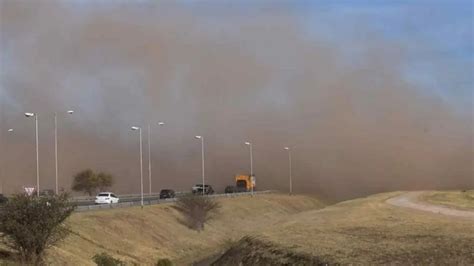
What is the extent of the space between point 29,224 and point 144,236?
2584 centimetres

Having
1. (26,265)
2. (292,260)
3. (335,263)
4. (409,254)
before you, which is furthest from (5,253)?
(409,254)

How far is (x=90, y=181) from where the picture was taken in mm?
135750

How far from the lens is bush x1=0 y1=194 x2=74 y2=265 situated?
37469 millimetres

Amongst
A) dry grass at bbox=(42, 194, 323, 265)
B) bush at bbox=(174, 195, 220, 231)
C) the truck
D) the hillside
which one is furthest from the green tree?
the hillside

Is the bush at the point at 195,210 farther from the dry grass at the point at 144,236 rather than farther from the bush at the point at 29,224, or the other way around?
the bush at the point at 29,224

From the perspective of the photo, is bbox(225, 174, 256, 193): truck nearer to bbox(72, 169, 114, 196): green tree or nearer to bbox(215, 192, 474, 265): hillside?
bbox(72, 169, 114, 196): green tree

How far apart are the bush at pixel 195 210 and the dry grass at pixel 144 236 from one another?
1006 millimetres

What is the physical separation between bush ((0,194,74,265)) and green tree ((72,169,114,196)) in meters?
98.2

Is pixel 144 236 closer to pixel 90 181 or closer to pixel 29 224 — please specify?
pixel 29 224

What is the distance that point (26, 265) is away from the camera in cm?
3538

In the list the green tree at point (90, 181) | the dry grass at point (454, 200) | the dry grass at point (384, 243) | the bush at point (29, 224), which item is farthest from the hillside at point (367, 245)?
the green tree at point (90, 181)

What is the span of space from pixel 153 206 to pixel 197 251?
17.8 m

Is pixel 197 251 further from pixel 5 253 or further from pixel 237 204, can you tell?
pixel 237 204

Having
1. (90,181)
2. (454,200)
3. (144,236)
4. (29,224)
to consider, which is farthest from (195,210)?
(90,181)
